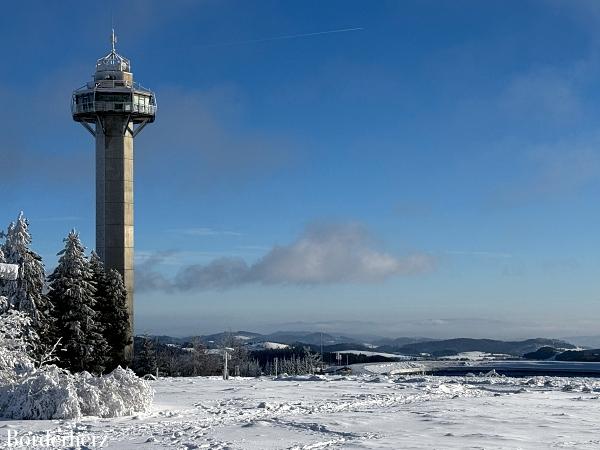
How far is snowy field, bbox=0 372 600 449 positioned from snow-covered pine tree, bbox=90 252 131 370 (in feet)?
70.1

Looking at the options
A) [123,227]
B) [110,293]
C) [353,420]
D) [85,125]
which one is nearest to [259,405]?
[353,420]

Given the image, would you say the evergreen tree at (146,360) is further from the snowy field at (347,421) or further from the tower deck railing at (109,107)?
the snowy field at (347,421)

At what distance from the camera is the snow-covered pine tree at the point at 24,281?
133ft

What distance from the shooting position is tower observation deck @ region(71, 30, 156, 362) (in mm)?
60062

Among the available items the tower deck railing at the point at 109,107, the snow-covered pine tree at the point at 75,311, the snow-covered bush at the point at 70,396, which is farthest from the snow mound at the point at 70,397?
the tower deck railing at the point at 109,107

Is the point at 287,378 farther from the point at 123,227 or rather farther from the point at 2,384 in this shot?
the point at 123,227

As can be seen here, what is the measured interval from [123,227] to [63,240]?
15.5 metres

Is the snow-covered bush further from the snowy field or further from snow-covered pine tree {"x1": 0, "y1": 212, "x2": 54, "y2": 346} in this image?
snow-covered pine tree {"x1": 0, "y1": 212, "x2": 54, "y2": 346}

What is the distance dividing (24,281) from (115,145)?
22.7 metres

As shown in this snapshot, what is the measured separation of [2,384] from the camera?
2064 centimetres

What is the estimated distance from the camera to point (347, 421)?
18.1m

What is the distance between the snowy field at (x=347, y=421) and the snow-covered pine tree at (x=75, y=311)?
17188mm

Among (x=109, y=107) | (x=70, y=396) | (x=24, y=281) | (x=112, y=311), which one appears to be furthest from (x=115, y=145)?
(x=70, y=396)

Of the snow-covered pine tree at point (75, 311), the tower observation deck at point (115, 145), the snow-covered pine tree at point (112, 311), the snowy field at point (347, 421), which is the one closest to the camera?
the snowy field at point (347, 421)
